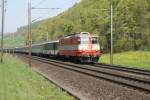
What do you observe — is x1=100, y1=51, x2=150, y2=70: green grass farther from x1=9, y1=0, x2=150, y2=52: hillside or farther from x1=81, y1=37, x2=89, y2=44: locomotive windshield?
x1=9, y1=0, x2=150, y2=52: hillside

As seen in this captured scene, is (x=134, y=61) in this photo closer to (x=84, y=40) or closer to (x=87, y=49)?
(x=87, y=49)

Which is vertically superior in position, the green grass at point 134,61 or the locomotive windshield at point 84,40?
the locomotive windshield at point 84,40

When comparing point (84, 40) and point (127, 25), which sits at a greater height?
point (127, 25)

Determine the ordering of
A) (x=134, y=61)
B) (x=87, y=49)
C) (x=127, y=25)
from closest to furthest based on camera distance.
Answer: (x=87, y=49), (x=134, y=61), (x=127, y=25)

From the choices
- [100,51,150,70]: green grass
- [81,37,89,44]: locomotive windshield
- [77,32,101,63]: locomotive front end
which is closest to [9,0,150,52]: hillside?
[100,51,150,70]: green grass

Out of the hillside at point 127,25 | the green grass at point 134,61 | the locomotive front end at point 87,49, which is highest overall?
the hillside at point 127,25

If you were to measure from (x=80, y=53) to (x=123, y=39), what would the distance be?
43.7m

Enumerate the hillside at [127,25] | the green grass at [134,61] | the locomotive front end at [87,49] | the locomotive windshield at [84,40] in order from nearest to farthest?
the green grass at [134,61], the locomotive front end at [87,49], the locomotive windshield at [84,40], the hillside at [127,25]

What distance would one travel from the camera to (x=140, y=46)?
90.2 m

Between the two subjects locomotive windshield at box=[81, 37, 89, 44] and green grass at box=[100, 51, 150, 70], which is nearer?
green grass at box=[100, 51, 150, 70]

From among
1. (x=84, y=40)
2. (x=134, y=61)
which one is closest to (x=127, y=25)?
(x=134, y=61)

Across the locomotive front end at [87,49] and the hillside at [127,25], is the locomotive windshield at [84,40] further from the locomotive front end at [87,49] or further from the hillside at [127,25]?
the hillside at [127,25]

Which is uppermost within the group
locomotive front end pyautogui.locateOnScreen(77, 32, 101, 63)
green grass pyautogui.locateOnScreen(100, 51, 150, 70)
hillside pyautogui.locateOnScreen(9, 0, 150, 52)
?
hillside pyautogui.locateOnScreen(9, 0, 150, 52)

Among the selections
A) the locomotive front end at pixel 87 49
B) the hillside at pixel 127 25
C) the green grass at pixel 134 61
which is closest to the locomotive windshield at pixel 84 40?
the locomotive front end at pixel 87 49
